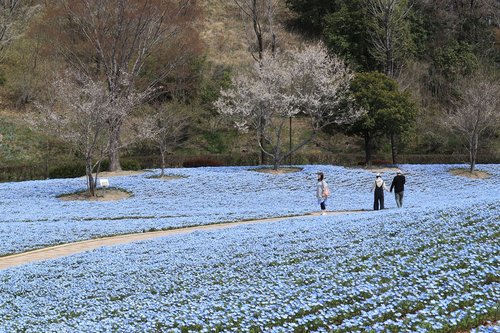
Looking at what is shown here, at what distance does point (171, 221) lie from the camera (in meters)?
25.8

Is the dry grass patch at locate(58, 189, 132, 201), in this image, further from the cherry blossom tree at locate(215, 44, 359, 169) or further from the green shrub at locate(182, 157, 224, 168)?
the green shrub at locate(182, 157, 224, 168)

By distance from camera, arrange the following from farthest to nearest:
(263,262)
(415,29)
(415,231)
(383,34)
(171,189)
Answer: (415,29)
(383,34)
(171,189)
(415,231)
(263,262)

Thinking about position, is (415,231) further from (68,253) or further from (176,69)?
(176,69)

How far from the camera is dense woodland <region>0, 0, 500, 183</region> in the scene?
44.2 meters

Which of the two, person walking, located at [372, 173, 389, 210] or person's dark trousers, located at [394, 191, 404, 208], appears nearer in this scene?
person walking, located at [372, 173, 389, 210]

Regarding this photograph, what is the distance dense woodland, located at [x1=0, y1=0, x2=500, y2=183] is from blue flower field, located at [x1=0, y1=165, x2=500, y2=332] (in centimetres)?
1810

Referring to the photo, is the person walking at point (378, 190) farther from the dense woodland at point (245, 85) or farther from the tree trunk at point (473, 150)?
the tree trunk at point (473, 150)

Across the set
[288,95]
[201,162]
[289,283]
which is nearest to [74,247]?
[289,283]

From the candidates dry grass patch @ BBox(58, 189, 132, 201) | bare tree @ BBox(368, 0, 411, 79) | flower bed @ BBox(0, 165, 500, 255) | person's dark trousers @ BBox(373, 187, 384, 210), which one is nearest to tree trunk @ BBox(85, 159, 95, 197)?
dry grass patch @ BBox(58, 189, 132, 201)

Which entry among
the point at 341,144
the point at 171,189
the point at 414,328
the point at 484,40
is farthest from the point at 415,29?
the point at 414,328

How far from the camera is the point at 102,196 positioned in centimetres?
3447

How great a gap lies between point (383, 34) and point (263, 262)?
52.5 metres

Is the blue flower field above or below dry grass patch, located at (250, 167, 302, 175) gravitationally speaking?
below

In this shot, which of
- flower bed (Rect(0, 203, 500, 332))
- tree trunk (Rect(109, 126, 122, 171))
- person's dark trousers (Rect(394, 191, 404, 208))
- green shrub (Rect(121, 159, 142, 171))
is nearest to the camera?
flower bed (Rect(0, 203, 500, 332))
